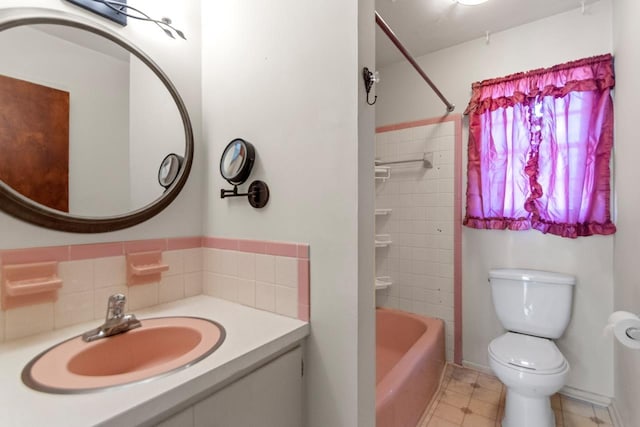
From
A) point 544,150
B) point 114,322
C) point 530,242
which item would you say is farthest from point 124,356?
point 544,150

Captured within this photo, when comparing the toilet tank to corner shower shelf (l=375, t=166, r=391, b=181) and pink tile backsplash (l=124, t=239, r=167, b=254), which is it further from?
pink tile backsplash (l=124, t=239, r=167, b=254)

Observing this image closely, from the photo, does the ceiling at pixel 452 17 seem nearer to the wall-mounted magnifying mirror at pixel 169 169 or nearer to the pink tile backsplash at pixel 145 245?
the wall-mounted magnifying mirror at pixel 169 169

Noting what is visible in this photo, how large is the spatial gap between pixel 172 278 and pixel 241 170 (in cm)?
58

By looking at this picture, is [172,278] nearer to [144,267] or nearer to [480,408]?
[144,267]

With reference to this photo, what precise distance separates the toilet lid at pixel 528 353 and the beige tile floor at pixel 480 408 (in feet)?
1.37

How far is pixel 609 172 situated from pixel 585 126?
0.30 metres

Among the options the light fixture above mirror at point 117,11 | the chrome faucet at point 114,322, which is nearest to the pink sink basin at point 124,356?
the chrome faucet at point 114,322

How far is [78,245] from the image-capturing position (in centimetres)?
98

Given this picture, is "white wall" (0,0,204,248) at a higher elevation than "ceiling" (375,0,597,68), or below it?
below

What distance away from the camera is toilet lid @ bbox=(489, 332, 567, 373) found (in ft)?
4.66

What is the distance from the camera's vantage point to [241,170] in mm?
1126

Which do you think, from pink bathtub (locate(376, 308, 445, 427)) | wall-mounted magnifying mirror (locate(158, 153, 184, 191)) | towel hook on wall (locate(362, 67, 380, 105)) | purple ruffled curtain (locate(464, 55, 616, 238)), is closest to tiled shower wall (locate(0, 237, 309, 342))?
wall-mounted magnifying mirror (locate(158, 153, 184, 191))

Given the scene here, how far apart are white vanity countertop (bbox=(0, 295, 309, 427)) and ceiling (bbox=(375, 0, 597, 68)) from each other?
195cm

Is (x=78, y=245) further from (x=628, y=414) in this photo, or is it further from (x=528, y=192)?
(x=628, y=414)
